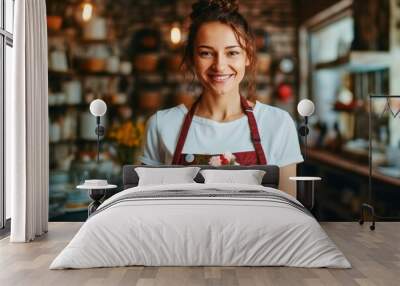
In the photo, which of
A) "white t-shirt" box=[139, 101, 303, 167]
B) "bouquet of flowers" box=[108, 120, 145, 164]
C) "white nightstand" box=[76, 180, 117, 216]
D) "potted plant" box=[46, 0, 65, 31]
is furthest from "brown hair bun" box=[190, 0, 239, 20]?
"white nightstand" box=[76, 180, 117, 216]

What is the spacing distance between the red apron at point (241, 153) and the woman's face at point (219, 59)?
25 centimetres

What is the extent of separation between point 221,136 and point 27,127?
7.28 feet

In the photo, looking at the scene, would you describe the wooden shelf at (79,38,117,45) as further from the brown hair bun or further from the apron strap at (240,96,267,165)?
the apron strap at (240,96,267,165)

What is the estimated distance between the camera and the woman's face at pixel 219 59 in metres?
7.41

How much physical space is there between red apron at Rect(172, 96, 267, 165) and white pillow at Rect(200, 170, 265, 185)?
419 millimetres

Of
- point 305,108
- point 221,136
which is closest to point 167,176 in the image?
point 221,136

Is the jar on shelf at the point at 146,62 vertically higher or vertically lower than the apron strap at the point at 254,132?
higher

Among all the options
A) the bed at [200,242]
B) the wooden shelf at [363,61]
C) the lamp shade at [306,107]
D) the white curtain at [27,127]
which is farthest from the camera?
the wooden shelf at [363,61]

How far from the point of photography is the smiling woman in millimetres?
7410

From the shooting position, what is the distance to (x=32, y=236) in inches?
247

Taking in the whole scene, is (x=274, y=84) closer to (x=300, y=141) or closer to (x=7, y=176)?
(x=300, y=141)

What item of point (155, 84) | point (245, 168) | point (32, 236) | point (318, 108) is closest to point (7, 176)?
point (32, 236)

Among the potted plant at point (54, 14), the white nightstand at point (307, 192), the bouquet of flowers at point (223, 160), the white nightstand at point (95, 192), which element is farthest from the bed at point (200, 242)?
the potted plant at point (54, 14)

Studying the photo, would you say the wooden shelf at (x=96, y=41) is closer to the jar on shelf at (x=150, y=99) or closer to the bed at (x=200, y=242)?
the jar on shelf at (x=150, y=99)
